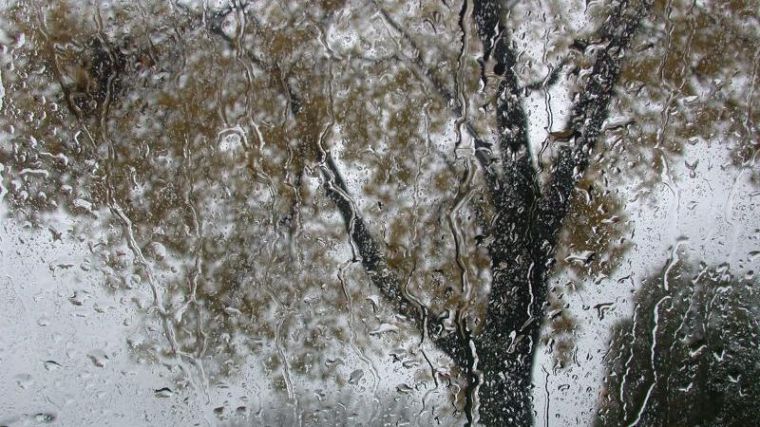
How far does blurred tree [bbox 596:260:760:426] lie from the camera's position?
326 cm

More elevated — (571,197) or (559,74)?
(559,74)

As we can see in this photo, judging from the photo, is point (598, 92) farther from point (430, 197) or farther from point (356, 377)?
point (356, 377)

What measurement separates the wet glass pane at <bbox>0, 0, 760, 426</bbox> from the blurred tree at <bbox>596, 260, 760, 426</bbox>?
0.01 meters

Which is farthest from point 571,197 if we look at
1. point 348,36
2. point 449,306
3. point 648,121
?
point 348,36

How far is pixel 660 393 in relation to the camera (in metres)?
3.29

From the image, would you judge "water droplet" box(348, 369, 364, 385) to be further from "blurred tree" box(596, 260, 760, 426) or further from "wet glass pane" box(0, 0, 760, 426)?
"blurred tree" box(596, 260, 760, 426)

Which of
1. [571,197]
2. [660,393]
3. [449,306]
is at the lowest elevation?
[660,393]

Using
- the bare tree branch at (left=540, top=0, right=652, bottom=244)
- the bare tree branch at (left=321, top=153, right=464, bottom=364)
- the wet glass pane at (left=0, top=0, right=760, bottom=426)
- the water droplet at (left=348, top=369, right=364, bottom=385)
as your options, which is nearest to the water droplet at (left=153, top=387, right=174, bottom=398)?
Answer: the wet glass pane at (left=0, top=0, right=760, bottom=426)

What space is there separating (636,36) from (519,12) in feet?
2.24

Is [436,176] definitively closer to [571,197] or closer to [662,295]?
[571,197]

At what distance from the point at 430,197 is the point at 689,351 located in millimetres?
1704

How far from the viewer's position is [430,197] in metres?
3.32

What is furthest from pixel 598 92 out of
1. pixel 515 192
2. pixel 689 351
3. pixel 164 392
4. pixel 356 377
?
pixel 164 392

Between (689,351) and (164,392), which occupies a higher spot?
(689,351)
